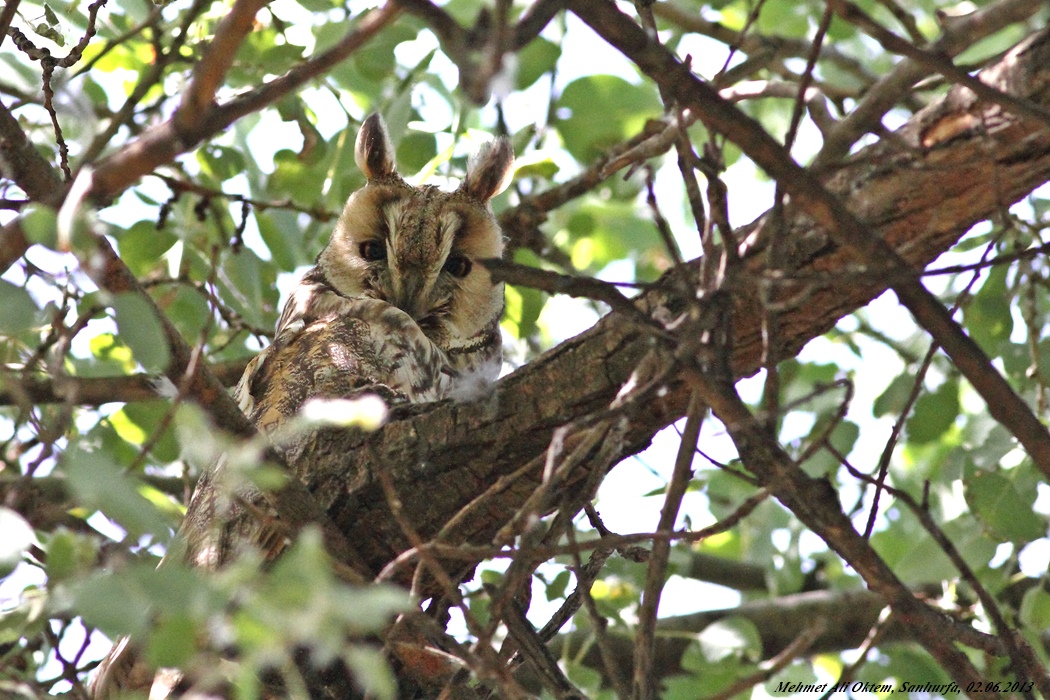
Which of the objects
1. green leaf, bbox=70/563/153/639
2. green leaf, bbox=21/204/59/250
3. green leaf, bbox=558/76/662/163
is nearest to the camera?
green leaf, bbox=70/563/153/639

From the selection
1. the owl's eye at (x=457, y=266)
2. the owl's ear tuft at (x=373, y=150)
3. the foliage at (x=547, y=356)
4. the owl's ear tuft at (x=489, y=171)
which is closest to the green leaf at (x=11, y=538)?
the foliage at (x=547, y=356)

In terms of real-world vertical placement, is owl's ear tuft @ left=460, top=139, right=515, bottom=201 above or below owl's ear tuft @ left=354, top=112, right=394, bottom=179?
below

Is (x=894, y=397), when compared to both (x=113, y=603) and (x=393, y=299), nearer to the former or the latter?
(x=393, y=299)

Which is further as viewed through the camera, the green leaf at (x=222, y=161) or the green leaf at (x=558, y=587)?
the green leaf at (x=222, y=161)

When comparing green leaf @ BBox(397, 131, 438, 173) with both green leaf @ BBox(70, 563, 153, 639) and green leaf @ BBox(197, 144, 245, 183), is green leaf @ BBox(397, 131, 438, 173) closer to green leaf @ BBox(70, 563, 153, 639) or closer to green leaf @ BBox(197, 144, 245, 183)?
green leaf @ BBox(197, 144, 245, 183)

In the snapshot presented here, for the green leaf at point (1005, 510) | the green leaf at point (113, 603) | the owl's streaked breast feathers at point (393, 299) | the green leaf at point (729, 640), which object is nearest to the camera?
the green leaf at point (113, 603)

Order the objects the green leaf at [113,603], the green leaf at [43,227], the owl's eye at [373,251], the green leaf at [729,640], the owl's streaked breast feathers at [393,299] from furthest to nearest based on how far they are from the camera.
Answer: the owl's eye at [373,251], the green leaf at [729,640], the owl's streaked breast feathers at [393,299], the green leaf at [43,227], the green leaf at [113,603]

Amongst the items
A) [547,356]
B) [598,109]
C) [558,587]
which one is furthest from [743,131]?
[598,109]

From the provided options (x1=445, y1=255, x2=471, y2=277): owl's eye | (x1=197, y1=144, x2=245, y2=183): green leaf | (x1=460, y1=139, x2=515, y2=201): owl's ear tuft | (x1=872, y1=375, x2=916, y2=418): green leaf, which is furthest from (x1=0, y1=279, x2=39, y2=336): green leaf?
(x1=872, y1=375, x2=916, y2=418): green leaf

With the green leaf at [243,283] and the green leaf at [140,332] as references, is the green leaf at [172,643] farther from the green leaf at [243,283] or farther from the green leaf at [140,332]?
the green leaf at [243,283]

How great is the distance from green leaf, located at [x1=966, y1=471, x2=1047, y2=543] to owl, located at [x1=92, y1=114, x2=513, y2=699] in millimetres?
1164

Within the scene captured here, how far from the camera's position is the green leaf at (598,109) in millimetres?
3311

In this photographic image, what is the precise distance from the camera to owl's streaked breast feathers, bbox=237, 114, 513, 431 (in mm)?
2629

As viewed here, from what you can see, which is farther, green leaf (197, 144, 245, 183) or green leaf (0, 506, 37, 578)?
green leaf (197, 144, 245, 183)
